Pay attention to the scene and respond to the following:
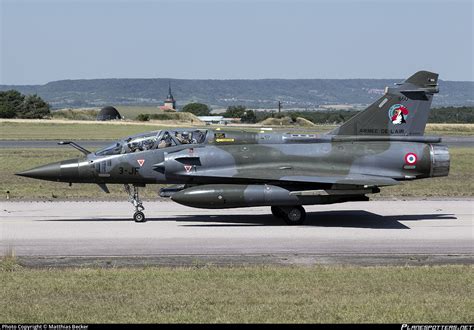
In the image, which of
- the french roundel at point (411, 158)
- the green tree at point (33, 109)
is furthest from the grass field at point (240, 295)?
the green tree at point (33, 109)

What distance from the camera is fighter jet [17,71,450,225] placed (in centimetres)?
1894

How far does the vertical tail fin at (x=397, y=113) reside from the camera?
20.2m

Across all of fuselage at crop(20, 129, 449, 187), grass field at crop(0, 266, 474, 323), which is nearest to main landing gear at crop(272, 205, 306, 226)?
fuselage at crop(20, 129, 449, 187)

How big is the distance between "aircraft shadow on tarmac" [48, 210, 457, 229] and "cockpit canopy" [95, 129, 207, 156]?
187cm

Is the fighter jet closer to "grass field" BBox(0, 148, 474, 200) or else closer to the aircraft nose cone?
the aircraft nose cone

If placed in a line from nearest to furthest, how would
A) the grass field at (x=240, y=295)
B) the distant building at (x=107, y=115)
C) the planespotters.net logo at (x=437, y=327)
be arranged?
1. the planespotters.net logo at (x=437, y=327)
2. the grass field at (x=240, y=295)
3. the distant building at (x=107, y=115)

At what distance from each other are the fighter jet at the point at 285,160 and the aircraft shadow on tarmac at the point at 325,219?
2.04 ft

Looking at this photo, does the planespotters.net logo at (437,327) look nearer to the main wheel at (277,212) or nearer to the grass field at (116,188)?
the main wheel at (277,212)

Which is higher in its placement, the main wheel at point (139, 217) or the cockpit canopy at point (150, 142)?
the cockpit canopy at point (150, 142)

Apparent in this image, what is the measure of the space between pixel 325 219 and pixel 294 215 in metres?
1.41

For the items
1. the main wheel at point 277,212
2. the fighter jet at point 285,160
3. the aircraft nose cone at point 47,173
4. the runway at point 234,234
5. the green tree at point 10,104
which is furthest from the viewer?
the green tree at point 10,104

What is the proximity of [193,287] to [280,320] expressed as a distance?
2505 millimetres

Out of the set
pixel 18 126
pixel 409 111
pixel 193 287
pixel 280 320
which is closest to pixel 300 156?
pixel 409 111

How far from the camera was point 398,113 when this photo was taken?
2020cm
